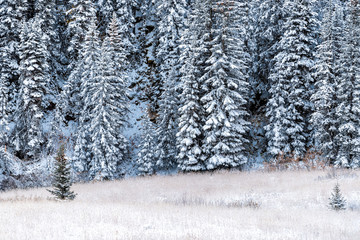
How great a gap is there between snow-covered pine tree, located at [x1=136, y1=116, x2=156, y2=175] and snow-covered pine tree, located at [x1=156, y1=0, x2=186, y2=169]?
67cm

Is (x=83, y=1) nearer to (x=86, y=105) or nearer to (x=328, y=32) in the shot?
(x=86, y=105)

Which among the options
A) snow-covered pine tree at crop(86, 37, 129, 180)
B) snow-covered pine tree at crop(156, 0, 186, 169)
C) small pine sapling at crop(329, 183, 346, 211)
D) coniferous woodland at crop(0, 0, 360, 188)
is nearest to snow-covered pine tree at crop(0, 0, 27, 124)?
coniferous woodland at crop(0, 0, 360, 188)

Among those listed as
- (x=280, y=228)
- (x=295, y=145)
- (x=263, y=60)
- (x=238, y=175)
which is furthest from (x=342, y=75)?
(x=280, y=228)

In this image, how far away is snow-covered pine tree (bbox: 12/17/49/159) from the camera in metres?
32.3

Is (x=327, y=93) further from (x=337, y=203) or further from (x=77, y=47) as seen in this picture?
(x=77, y=47)

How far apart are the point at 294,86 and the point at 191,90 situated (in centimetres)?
995

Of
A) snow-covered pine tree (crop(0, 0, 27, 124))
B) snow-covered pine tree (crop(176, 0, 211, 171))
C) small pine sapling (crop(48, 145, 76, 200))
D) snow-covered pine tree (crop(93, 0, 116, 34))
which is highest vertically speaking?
snow-covered pine tree (crop(93, 0, 116, 34))

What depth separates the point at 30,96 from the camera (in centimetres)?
3272

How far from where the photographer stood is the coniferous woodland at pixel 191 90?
2750 centimetres

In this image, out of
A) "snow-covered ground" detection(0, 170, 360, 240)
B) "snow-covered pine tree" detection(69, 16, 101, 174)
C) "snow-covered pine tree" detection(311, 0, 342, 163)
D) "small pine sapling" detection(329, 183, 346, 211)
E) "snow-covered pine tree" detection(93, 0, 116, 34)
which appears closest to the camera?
"snow-covered ground" detection(0, 170, 360, 240)

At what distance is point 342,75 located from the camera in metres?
27.9

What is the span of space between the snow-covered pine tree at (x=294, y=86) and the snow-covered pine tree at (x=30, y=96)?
2348 centimetres

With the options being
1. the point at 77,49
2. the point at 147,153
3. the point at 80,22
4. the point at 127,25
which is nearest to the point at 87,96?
the point at 77,49

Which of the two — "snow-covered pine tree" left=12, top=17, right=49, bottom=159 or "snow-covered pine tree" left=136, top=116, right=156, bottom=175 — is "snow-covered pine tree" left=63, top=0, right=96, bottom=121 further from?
"snow-covered pine tree" left=136, top=116, right=156, bottom=175
